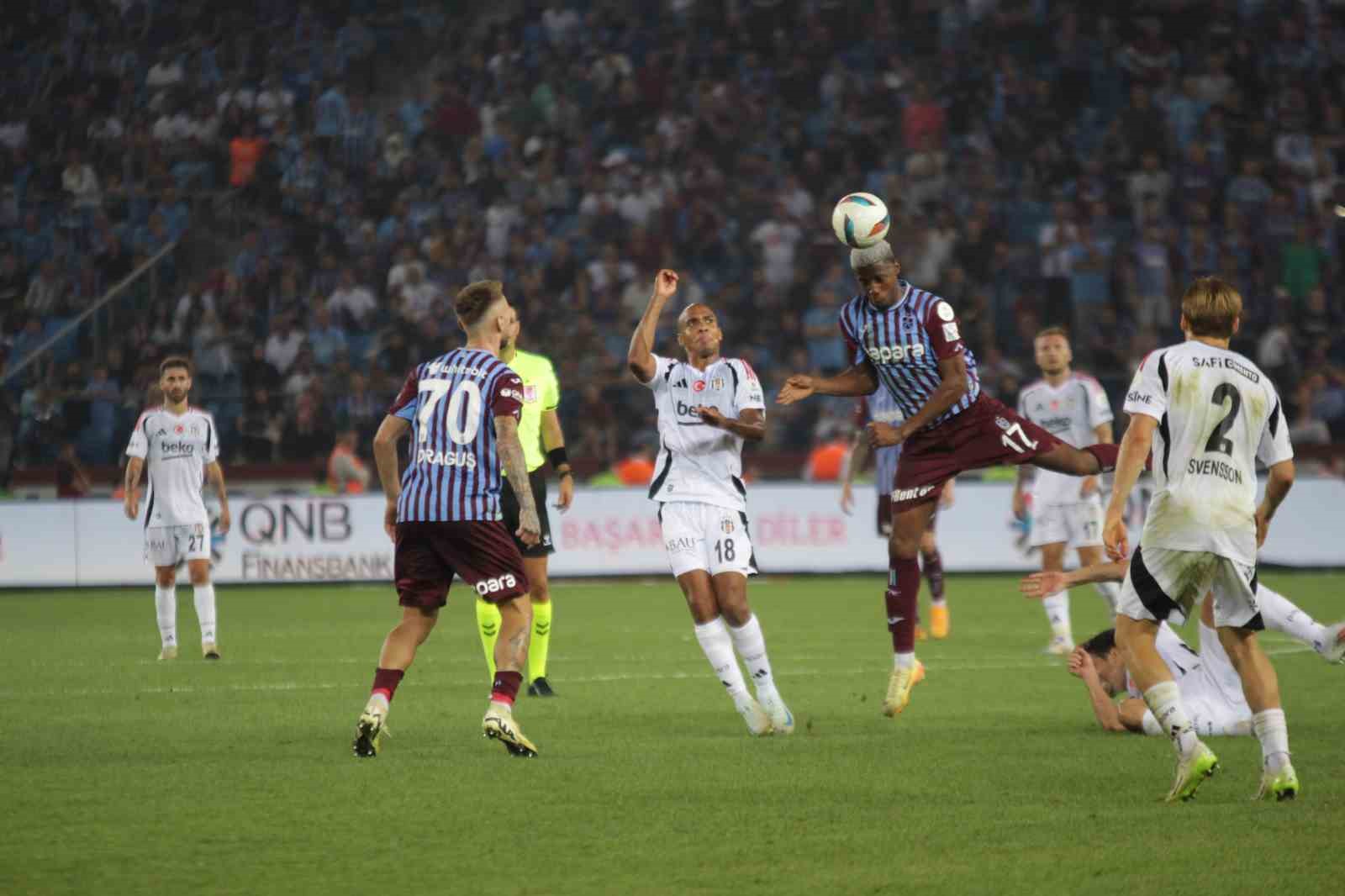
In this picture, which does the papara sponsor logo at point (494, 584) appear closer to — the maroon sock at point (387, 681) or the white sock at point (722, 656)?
the maroon sock at point (387, 681)

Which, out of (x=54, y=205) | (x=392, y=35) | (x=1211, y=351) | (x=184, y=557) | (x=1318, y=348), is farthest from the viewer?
(x=392, y=35)

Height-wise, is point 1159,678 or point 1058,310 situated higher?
point 1058,310

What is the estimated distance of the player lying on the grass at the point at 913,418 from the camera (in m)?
10.1

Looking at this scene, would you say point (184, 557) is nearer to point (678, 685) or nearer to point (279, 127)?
point (678, 685)

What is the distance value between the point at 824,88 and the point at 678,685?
18.7m

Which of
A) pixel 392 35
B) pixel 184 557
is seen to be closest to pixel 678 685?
pixel 184 557

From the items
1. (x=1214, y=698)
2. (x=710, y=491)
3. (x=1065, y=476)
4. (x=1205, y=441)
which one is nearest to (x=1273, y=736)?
(x=1205, y=441)

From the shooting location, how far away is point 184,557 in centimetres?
1498

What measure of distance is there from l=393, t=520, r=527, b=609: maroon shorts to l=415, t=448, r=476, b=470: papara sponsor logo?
0.89ft

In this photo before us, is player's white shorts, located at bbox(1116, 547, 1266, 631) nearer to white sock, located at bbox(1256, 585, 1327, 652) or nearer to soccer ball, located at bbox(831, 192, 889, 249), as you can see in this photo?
white sock, located at bbox(1256, 585, 1327, 652)

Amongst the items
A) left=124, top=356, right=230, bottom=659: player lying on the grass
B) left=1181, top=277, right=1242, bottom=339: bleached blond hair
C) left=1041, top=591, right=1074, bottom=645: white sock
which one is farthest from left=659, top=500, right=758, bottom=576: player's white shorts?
left=124, top=356, right=230, bottom=659: player lying on the grass

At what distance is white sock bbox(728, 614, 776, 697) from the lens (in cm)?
969

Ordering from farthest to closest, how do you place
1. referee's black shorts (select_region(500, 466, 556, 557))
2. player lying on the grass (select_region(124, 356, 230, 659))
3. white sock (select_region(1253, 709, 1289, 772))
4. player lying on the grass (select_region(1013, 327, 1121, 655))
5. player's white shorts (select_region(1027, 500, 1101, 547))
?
player lying on the grass (select_region(124, 356, 230, 659)) < player's white shorts (select_region(1027, 500, 1101, 547)) < player lying on the grass (select_region(1013, 327, 1121, 655)) < referee's black shorts (select_region(500, 466, 556, 557)) < white sock (select_region(1253, 709, 1289, 772))

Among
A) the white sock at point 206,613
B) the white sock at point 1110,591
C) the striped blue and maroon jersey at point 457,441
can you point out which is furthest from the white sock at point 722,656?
the white sock at point 206,613
